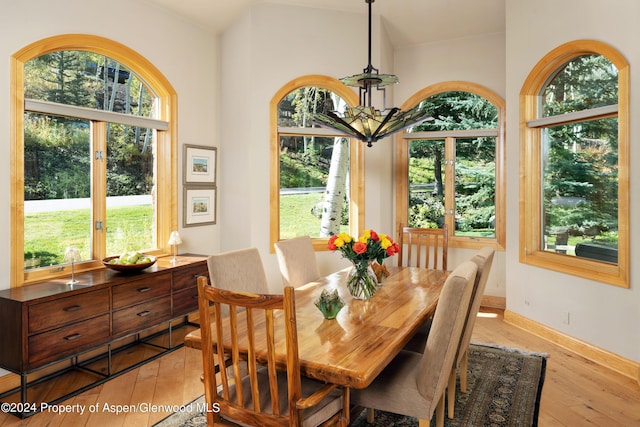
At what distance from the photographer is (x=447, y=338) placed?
1.87 metres

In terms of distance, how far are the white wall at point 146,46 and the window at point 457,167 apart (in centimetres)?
236

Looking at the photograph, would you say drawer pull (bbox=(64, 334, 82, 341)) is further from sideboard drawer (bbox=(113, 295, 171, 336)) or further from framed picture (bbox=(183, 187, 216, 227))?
framed picture (bbox=(183, 187, 216, 227))

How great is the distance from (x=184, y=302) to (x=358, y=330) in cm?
227

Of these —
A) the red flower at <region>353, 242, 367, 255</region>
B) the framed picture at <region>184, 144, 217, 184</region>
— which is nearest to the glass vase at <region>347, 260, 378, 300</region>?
the red flower at <region>353, 242, 367, 255</region>

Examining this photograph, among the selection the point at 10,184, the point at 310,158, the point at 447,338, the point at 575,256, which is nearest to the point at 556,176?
the point at 575,256

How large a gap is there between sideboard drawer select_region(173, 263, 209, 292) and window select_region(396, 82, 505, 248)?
93.1 inches

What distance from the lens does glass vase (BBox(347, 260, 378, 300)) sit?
8.77 ft

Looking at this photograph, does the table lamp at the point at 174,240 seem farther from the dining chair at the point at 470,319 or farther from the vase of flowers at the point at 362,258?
the dining chair at the point at 470,319

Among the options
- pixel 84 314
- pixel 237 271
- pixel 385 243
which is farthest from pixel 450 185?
pixel 84 314

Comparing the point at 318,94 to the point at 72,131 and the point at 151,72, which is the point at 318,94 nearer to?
the point at 151,72

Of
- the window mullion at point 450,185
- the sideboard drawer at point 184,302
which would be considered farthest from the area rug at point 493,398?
the window mullion at point 450,185

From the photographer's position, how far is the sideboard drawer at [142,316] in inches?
130

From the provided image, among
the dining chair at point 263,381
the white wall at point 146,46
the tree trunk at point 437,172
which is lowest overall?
the dining chair at point 263,381

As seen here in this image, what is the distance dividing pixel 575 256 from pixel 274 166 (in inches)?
118
